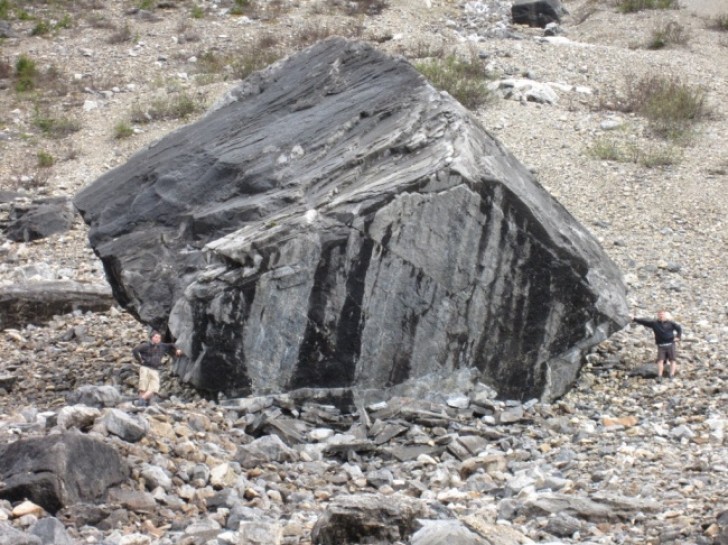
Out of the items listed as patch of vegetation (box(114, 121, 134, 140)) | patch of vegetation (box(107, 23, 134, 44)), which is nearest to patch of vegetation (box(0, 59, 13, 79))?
patch of vegetation (box(107, 23, 134, 44))

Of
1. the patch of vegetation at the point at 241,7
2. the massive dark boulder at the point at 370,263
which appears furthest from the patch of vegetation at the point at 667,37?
the massive dark boulder at the point at 370,263

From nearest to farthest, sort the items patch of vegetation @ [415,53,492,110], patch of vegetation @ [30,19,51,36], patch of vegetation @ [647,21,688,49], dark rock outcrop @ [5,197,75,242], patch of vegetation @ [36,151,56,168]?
1. dark rock outcrop @ [5,197,75,242]
2. patch of vegetation @ [36,151,56,168]
3. patch of vegetation @ [415,53,492,110]
4. patch of vegetation @ [647,21,688,49]
5. patch of vegetation @ [30,19,51,36]

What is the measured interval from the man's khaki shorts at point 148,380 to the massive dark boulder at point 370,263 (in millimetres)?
281

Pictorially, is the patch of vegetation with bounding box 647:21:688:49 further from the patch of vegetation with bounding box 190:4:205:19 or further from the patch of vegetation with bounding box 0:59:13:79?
the patch of vegetation with bounding box 0:59:13:79

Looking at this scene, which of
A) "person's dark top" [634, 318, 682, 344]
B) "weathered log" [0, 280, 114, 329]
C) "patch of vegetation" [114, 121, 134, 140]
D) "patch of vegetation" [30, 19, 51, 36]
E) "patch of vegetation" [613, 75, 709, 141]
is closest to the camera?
"person's dark top" [634, 318, 682, 344]

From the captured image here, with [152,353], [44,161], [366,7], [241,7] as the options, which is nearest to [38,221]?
[44,161]

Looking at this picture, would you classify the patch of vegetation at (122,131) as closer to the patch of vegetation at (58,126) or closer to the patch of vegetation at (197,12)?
the patch of vegetation at (58,126)

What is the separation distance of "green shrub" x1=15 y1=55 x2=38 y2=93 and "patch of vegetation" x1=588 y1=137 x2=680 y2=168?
39.7ft

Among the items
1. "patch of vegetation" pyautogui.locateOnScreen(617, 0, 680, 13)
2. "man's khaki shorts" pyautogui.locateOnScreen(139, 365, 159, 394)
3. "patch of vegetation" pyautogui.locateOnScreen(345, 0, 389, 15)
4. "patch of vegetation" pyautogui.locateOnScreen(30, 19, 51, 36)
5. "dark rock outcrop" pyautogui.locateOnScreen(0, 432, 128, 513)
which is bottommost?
"man's khaki shorts" pyautogui.locateOnScreen(139, 365, 159, 394)

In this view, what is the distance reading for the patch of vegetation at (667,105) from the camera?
17906 mm

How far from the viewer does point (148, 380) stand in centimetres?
953

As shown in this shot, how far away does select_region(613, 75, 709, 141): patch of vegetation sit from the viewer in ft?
58.7

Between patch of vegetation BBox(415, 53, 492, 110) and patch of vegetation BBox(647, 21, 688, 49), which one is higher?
patch of vegetation BBox(647, 21, 688, 49)

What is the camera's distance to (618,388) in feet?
33.6
